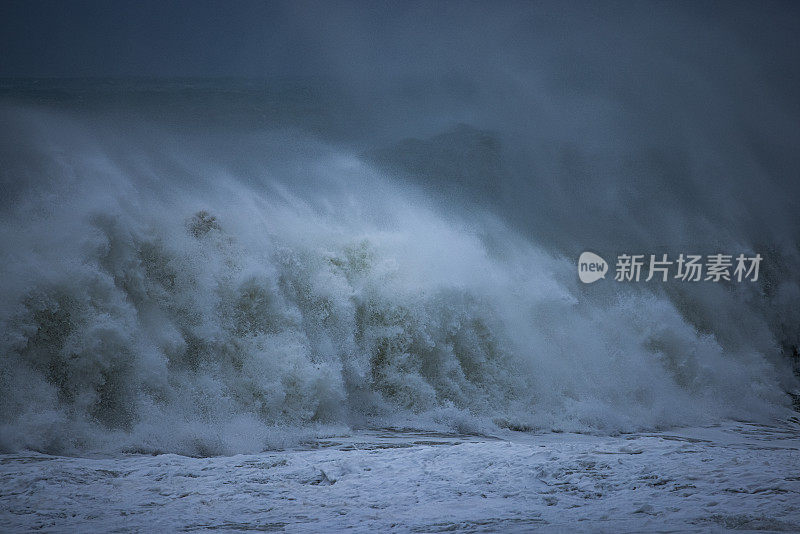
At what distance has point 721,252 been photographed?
30.5 ft

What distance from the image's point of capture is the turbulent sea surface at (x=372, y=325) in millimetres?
3330

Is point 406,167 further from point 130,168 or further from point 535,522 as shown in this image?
point 535,522

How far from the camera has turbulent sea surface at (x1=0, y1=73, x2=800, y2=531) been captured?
10.9 ft

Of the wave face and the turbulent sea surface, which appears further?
the wave face

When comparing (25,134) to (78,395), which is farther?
(25,134)

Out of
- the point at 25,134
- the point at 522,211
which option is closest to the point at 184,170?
the point at 25,134

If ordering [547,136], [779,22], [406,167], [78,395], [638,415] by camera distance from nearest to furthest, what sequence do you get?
[78,395]
[638,415]
[406,167]
[547,136]
[779,22]

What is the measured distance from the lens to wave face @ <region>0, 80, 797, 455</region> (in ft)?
14.9

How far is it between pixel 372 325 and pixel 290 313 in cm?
92

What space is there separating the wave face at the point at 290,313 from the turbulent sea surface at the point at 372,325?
0.03 metres

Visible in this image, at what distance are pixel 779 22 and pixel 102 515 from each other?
46.9ft

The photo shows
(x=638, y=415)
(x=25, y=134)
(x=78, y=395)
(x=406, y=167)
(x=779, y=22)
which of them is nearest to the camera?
(x=78, y=395)

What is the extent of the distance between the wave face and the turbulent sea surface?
0.09 ft

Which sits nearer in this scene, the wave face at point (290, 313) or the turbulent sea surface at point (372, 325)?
the turbulent sea surface at point (372, 325)
